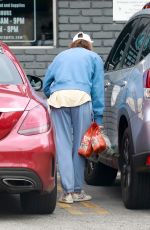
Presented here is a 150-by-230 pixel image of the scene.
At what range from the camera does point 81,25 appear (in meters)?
13.2

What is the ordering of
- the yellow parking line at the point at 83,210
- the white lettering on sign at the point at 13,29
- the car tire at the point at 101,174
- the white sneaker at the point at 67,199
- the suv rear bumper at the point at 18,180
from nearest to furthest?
the suv rear bumper at the point at 18,180 → the yellow parking line at the point at 83,210 → the white sneaker at the point at 67,199 → the car tire at the point at 101,174 → the white lettering on sign at the point at 13,29

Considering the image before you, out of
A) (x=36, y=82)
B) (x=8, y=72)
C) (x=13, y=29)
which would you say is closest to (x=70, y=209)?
(x=36, y=82)

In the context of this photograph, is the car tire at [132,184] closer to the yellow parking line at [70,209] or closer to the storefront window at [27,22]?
the yellow parking line at [70,209]

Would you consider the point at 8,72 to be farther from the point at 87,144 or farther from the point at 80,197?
the point at 80,197

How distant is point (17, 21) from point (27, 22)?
0.16 m

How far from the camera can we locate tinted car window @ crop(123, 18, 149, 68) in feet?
26.2

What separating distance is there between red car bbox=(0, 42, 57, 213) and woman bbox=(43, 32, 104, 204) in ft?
3.41

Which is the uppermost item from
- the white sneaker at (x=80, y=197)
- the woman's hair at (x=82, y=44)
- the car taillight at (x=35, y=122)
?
the woman's hair at (x=82, y=44)

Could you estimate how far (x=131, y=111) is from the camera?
7.39 m

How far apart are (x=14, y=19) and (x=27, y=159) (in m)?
6.80

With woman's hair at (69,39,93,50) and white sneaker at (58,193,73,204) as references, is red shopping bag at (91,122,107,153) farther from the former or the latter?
woman's hair at (69,39,93,50)

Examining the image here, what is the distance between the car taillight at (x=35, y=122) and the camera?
673cm

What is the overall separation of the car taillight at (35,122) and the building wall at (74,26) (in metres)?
6.33

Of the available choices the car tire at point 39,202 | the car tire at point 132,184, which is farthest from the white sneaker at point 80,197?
the car tire at point 39,202
